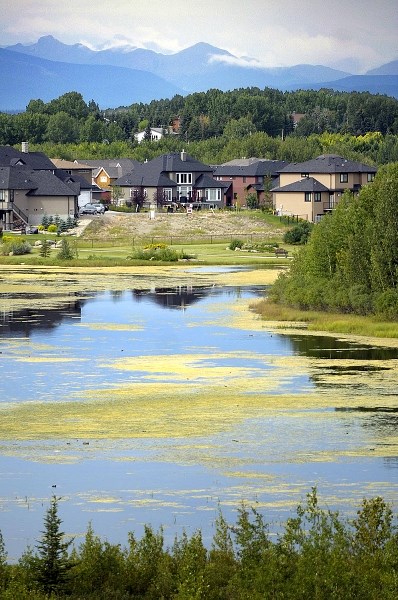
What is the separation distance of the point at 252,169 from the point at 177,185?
1090 centimetres

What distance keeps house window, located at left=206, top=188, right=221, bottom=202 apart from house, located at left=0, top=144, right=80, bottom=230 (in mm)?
18309

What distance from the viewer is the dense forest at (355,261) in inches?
1779

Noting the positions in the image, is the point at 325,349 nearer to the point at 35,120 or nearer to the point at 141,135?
the point at 35,120

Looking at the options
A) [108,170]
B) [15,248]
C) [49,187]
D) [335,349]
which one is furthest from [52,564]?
[108,170]

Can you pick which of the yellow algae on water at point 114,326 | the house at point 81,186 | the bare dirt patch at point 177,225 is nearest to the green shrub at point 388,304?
the yellow algae on water at point 114,326

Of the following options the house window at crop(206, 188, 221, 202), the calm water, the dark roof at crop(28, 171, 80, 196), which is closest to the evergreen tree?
the dark roof at crop(28, 171, 80, 196)

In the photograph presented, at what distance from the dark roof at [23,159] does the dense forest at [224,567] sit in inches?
3727

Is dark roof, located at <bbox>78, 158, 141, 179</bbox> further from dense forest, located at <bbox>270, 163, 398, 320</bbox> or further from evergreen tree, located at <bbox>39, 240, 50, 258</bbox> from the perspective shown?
dense forest, located at <bbox>270, 163, 398, 320</bbox>

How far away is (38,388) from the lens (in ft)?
104

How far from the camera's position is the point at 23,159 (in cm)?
11419

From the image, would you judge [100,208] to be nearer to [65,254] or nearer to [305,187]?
[305,187]

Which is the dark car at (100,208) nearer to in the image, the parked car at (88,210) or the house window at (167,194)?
the parked car at (88,210)

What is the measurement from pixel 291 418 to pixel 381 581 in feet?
39.2

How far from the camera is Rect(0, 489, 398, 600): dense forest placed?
15906 mm
